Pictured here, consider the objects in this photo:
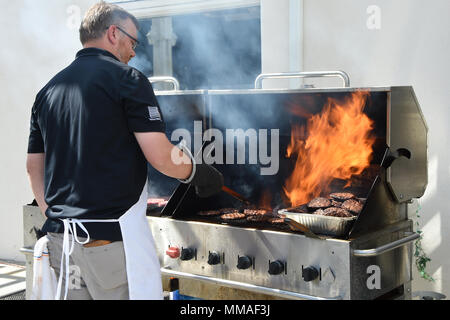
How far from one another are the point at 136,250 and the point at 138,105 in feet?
2.05

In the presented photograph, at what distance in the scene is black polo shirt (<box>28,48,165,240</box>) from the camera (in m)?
2.14

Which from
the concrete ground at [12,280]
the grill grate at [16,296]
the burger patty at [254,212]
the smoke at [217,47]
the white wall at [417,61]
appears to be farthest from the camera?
the concrete ground at [12,280]

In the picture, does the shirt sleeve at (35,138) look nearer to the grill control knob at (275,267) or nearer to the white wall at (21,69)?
the grill control knob at (275,267)

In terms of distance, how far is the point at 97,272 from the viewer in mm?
2199

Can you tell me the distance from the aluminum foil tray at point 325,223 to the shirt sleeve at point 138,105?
2.87 ft

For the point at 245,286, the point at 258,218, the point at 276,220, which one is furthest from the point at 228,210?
the point at 245,286

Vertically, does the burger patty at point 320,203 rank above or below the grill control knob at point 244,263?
above

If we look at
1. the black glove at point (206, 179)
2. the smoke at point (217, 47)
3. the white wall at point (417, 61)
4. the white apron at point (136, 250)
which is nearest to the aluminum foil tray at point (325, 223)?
the black glove at point (206, 179)

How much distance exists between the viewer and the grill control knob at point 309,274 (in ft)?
7.84

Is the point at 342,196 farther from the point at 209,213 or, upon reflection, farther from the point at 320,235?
the point at 209,213

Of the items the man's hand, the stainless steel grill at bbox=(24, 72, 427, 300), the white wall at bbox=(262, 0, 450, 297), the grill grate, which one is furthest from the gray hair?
the grill grate

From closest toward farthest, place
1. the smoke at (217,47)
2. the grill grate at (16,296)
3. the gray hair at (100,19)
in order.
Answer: the gray hair at (100,19) < the smoke at (217,47) < the grill grate at (16,296)

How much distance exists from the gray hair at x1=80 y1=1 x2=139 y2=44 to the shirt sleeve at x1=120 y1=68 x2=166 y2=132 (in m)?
0.29
